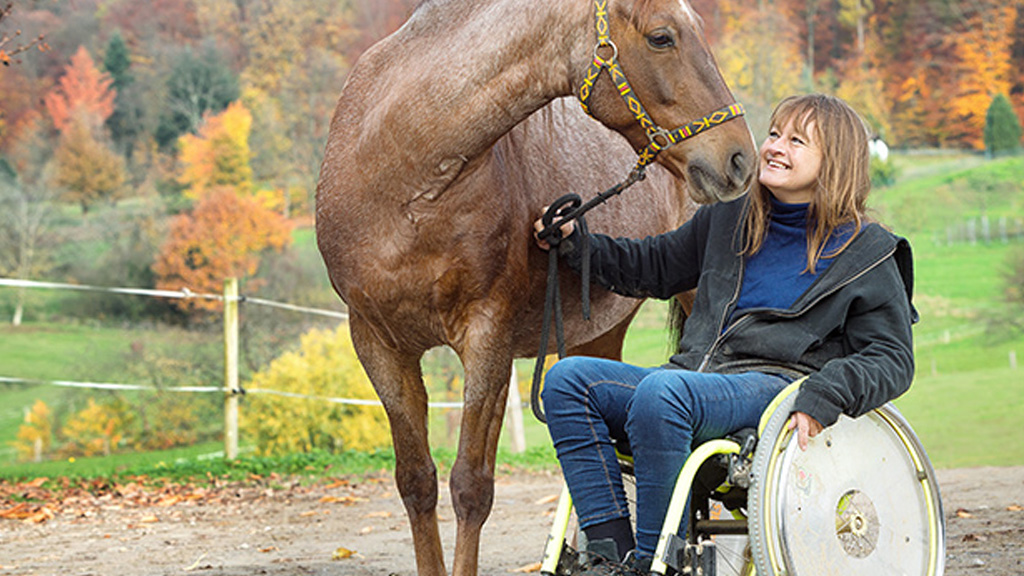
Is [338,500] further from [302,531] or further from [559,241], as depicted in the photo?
[559,241]

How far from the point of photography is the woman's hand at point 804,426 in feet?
5.98

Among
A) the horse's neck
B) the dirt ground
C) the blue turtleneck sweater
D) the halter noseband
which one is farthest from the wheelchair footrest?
the dirt ground

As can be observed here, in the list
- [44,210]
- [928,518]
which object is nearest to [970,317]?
[928,518]

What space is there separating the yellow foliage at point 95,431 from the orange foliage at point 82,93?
6.66 m

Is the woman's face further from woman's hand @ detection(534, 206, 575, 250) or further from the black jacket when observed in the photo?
woman's hand @ detection(534, 206, 575, 250)

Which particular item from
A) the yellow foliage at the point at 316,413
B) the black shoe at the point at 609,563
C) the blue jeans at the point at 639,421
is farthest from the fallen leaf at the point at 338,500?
the black shoe at the point at 609,563

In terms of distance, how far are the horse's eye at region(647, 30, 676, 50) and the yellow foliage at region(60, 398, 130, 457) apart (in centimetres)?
1207

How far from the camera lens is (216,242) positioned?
15656 millimetres

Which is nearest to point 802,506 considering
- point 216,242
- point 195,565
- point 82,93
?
point 195,565

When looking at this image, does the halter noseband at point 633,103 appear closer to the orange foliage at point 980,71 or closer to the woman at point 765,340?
the woman at point 765,340

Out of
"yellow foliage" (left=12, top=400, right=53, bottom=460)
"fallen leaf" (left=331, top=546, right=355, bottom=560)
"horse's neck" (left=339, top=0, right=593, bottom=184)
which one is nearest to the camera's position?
"horse's neck" (left=339, top=0, right=593, bottom=184)

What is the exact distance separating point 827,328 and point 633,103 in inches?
27.9

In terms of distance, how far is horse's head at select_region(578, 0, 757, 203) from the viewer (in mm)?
2131

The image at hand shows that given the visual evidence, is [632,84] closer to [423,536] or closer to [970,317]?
[423,536]
